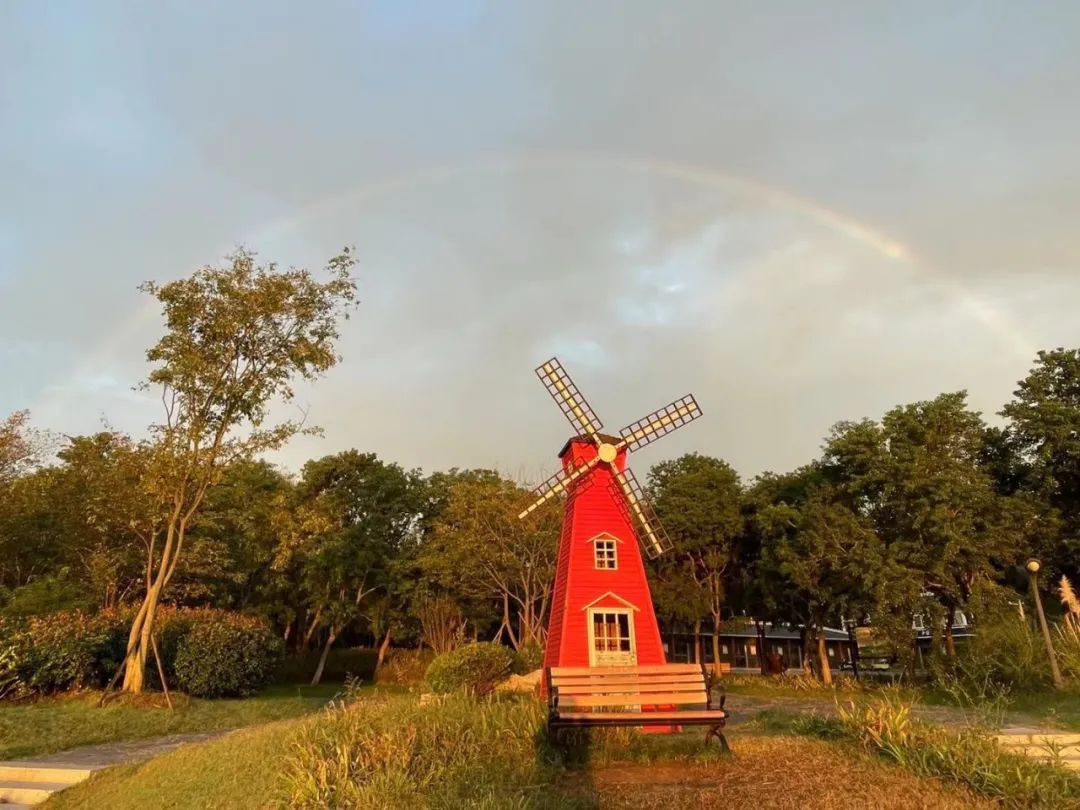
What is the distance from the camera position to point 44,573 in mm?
25969

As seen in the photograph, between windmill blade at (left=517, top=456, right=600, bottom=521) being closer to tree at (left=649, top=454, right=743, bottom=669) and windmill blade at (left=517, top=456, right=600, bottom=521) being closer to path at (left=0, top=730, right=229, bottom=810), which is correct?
path at (left=0, top=730, right=229, bottom=810)

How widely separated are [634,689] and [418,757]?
2842mm

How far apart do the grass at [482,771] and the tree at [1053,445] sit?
830 inches

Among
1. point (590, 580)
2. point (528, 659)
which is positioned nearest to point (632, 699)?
point (590, 580)

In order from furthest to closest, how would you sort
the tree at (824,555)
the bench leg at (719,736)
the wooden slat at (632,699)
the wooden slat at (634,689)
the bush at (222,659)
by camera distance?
the tree at (824,555) < the bush at (222,659) < the wooden slat at (634,689) < the wooden slat at (632,699) < the bench leg at (719,736)

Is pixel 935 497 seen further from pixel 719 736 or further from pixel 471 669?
pixel 719 736

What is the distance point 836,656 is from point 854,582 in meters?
28.0

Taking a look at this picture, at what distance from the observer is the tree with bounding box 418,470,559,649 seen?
2695 centimetres

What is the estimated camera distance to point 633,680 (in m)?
8.12

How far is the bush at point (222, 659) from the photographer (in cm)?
1636

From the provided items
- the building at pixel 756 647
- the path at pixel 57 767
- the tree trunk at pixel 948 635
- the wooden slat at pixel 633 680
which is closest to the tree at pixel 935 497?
the tree trunk at pixel 948 635

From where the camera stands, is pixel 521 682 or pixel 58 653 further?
pixel 58 653

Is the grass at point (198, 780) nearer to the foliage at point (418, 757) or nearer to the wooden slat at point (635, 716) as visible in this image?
the foliage at point (418, 757)

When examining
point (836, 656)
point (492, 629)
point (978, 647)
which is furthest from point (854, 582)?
point (836, 656)
